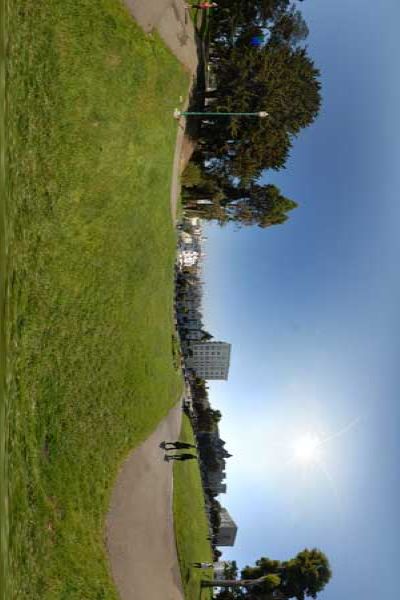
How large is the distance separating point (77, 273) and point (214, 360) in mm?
106797

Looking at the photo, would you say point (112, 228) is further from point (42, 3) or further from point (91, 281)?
point (42, 3)

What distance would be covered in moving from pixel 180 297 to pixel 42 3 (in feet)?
122

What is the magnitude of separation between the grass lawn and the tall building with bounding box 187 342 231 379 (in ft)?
298

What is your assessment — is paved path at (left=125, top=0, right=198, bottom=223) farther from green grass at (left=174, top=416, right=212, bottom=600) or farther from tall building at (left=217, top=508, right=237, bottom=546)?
tall building at (left=217, top=508, right=237, bottom=546)

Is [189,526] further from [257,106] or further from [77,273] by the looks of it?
[257,106]

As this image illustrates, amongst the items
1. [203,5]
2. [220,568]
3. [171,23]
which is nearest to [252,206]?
[203,5]

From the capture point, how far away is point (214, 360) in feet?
422

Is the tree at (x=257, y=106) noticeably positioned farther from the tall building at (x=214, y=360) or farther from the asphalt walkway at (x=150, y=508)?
the tall building at (x=214, y=360)

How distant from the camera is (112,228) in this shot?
27.4 metres

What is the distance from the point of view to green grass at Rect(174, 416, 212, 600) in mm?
35406

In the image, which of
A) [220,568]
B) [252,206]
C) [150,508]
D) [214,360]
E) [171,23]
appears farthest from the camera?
[214,360]

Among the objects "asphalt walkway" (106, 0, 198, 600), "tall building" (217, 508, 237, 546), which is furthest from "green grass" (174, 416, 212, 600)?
"tall building" (217, 508, 237, 546)

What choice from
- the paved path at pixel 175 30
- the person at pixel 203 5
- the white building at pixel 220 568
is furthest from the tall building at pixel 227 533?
the person at pixel 203 5

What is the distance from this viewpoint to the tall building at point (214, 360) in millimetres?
125781
